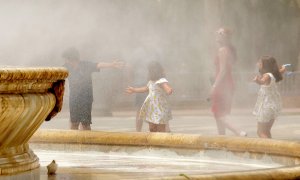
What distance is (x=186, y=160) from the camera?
784 cm

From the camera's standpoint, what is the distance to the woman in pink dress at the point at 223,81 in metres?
14.1

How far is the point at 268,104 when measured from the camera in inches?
539

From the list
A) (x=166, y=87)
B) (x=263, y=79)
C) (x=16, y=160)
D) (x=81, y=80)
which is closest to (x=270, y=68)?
(x=263, y=79)

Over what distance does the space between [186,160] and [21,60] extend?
22297 mm

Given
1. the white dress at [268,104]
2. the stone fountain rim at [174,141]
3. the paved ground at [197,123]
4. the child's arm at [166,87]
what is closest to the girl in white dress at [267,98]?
the white dress at [268,104]

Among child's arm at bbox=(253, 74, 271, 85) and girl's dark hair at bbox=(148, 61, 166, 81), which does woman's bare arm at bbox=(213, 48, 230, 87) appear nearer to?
child's arm at bbox=(253, 74, 271, 85)

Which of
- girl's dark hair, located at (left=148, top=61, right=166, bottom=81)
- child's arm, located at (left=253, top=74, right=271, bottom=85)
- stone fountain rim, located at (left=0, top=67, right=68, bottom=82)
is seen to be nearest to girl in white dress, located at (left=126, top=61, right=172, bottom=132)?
girl's dark hair, located at (left=148, top=61, right=166, bottom=81)

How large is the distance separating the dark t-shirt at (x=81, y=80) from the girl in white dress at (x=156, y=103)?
2.41 ft

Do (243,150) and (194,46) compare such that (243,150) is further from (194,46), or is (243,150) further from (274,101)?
(194,46)

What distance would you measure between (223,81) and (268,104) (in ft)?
2.93

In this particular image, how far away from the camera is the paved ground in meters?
19.6

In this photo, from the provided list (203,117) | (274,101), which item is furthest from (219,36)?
(203,117)

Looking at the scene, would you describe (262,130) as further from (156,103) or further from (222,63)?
(156,103)

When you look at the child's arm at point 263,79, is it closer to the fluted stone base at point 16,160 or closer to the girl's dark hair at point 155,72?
the girl's dark hair at point 155,72
